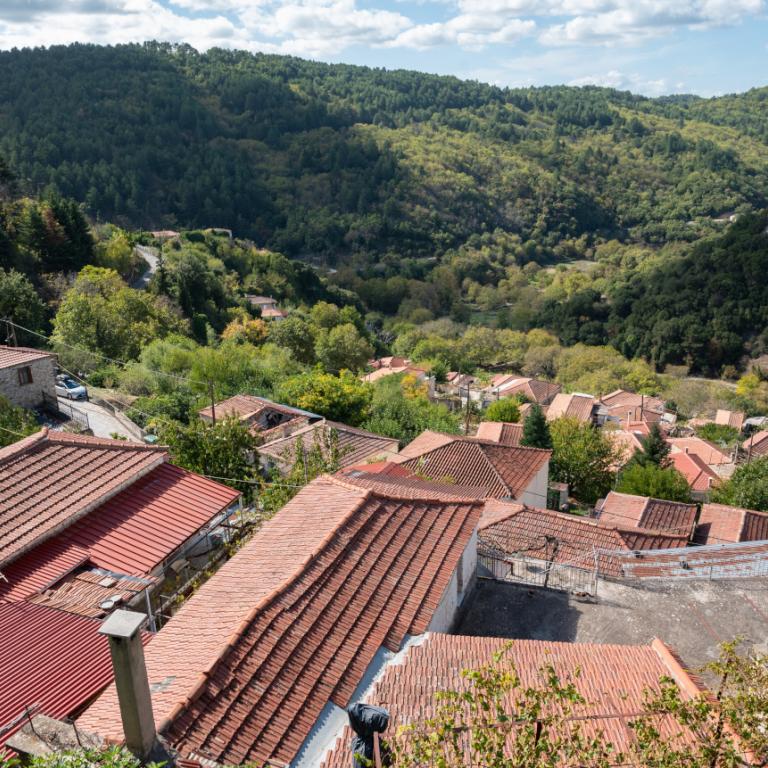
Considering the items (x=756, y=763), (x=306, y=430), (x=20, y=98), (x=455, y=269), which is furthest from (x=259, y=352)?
(x=20, y=98)

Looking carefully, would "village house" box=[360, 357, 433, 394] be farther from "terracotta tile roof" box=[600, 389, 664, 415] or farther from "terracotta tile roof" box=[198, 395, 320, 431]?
"terracotta tile roof" box=[198, 395, 320, 431]

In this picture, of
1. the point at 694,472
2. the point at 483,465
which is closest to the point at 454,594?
the point at 483,465

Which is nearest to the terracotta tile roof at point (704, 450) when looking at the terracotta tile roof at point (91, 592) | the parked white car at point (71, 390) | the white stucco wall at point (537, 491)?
the white stucco wall at point (537, 491)

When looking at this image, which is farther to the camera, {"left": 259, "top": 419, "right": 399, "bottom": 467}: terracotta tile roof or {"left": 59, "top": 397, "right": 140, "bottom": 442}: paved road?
{"left": 59, "top": 397, "right": 140, "bottom": 442}: paved road

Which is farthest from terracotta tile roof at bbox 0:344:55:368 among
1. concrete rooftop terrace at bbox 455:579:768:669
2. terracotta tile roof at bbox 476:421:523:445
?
terracotta tile roof at bbox 476:421:523:445

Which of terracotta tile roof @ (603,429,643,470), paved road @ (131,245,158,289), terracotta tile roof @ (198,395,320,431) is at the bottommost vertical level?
terracotta tile roof @ (603,429,643,470)

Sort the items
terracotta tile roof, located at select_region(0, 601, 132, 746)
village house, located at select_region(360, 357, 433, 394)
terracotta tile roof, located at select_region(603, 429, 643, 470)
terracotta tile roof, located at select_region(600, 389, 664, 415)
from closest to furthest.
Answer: terracotta tile roof, located at select_region(0, 601, 132, 746) < terracotta tile roof, located at select_region(603, 429, 643, 470) < village house, located at select_region(360, 357, 433, 394) < terracotta tile roof, located at select_region(600, 389, 664, 415)
